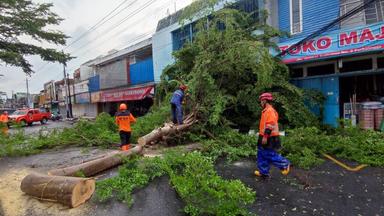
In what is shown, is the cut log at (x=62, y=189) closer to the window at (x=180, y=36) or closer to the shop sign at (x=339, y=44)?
the shop sign at (x=339, y=44)

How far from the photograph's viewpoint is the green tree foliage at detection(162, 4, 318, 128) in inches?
372

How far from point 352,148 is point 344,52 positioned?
415cm

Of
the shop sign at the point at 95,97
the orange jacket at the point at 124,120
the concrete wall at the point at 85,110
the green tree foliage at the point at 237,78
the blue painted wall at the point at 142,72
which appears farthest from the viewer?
the concrete wall at the point at 85,110

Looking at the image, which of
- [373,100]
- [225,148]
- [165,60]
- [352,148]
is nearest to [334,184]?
[352,148]

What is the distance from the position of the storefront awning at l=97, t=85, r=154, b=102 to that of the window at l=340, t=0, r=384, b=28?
13.3 metres

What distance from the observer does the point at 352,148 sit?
720 cm

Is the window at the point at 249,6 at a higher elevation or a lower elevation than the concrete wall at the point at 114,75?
higher

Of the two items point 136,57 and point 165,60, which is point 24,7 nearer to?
point 136,57

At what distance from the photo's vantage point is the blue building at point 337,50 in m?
9.75

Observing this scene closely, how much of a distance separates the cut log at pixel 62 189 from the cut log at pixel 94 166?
50cm

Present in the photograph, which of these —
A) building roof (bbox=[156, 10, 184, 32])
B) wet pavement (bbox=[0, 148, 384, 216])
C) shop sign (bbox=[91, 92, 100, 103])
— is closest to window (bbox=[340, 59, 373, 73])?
wet pavement (bbox=[0, 148, 384, 216])

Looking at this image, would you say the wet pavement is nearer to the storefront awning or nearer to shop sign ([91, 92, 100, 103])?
the storefront awning

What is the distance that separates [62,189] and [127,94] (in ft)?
62.7

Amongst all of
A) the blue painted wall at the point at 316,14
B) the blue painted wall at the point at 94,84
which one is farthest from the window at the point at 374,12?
the blue painted wall at the point at 94,84
